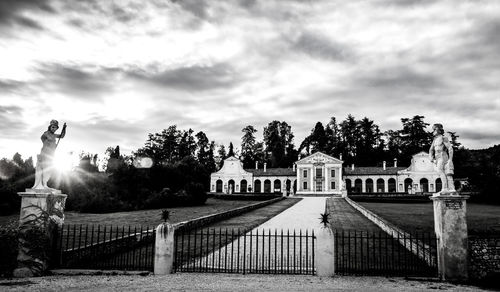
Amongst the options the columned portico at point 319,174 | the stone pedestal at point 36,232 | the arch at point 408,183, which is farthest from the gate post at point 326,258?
the arch at point 408,183

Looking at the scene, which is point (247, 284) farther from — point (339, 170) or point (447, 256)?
point (339, 170)

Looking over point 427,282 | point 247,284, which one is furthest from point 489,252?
point 247,284

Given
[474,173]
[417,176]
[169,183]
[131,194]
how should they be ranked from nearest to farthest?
1. [131,194]
2. [169,183]
3. [474,173]
4. [417,176]

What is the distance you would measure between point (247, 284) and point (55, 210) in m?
5.37

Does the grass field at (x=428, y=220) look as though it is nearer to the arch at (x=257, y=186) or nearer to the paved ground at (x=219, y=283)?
the paved ground at (x=219, y=283)

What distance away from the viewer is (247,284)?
751cm

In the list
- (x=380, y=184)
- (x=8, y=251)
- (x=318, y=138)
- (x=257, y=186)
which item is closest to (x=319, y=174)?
(x=380, y=184)

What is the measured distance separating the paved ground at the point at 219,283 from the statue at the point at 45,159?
7.53 feet

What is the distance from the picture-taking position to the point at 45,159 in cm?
888

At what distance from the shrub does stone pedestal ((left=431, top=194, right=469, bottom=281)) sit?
33.3 feet

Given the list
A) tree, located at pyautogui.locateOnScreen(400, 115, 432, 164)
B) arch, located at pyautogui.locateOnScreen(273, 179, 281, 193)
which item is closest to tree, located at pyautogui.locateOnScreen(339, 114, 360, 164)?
tree, located at pyautogui.locateOnScreen(400, 115, 432, 164)

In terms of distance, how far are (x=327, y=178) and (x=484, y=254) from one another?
62.7m

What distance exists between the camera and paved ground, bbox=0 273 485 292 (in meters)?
7.17

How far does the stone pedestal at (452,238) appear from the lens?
8.23 meters
